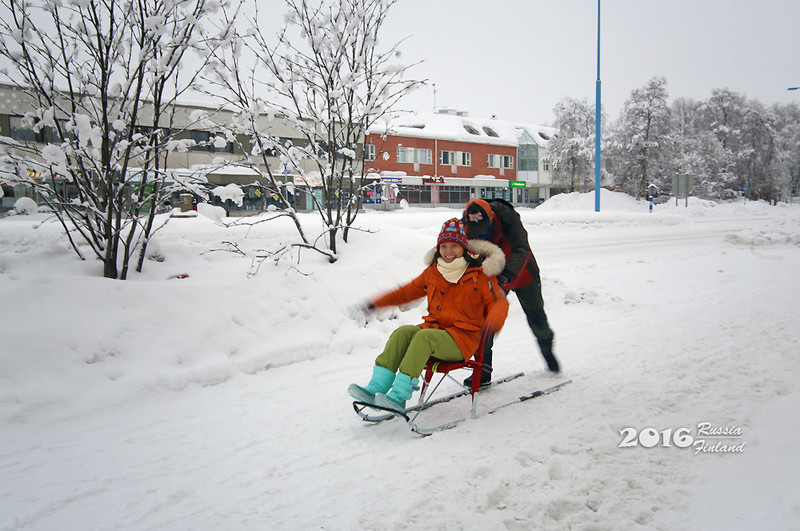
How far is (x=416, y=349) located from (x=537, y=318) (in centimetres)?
175

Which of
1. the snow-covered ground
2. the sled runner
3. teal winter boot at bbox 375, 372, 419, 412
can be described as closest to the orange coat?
the sled runner

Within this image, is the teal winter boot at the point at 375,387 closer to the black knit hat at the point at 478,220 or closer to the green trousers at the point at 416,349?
the green trousers at the point at 416,349

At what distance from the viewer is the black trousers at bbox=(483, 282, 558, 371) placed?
4805mm

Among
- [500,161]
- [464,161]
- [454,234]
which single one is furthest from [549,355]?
[500,161]

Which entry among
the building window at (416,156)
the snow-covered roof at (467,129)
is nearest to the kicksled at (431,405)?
the snow-covered roof at (467,129)

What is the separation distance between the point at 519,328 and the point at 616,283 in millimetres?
3803

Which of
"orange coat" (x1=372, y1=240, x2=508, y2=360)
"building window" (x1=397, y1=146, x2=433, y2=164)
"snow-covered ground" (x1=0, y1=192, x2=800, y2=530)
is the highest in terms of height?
"building window" (x1=397, y1=146, x2=433, y2=164)

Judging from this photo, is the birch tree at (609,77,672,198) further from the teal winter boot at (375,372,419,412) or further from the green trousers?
the teal winter boot at (375,372,419,412)

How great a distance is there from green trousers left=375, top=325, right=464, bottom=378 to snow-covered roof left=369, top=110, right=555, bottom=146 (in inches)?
1617

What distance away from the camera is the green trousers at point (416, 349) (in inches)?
143

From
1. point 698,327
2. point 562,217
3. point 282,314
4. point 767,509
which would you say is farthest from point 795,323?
point 562,217

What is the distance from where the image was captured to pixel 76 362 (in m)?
4.30

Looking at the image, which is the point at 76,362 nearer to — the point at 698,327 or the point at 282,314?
the point at 282,314

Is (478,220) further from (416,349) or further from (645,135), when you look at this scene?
(645,135)
